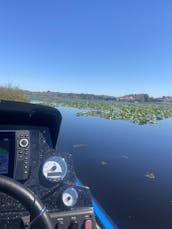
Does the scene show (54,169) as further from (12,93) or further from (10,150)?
(12,93)

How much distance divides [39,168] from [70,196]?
10.6 inches

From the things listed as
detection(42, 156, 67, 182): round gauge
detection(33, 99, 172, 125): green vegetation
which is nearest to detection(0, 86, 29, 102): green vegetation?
detection(33, 99, 172, 125): green vegetation

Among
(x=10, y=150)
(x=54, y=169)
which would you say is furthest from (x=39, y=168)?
(x=10, y=150)

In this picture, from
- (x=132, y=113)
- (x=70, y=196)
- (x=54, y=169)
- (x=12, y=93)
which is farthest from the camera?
(x=132, y=113)

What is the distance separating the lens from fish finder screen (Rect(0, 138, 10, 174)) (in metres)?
1.84

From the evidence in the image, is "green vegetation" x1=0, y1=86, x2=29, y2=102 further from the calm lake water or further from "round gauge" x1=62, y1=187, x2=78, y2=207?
"round gauge" x1=62, y1=187, x2=78, y2=207

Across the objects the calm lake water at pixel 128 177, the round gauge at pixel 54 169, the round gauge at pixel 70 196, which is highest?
the round gauge at pixel 54 169

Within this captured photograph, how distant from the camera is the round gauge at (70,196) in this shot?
66.6 inches

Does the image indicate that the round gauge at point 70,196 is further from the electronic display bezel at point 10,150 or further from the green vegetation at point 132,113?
the green vegetation at point 132,113

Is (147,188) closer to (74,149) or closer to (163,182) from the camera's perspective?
(163,182)

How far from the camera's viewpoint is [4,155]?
6.07 ft

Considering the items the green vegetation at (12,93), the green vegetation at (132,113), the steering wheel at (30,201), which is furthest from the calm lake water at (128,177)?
the green vegetation at (132,113)

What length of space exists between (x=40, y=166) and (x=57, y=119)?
1.08ft

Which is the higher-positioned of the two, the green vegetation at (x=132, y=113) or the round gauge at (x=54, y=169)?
the round gauge at (x=54, y=169)
